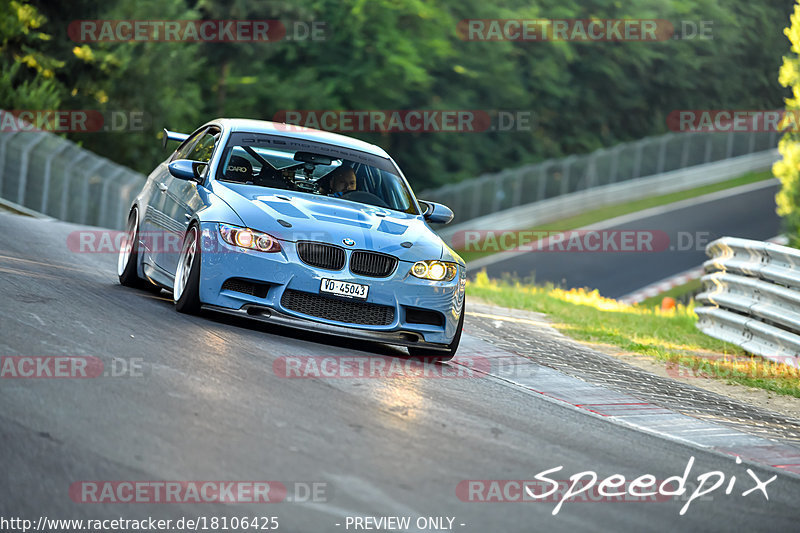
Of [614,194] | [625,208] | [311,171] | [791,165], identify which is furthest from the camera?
[614,194]

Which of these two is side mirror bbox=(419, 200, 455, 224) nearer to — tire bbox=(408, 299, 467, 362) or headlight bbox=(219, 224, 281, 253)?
tire bbox=(408, 299, 467, 362)

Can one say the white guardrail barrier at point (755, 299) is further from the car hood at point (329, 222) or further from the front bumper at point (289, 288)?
the front bumper at point (289, 288)

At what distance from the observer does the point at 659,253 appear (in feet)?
128

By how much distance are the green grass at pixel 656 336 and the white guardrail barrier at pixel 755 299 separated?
18 centimetres

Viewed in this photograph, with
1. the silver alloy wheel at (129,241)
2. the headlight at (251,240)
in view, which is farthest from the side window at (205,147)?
the headlight at (251,240)

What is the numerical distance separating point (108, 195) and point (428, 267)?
18.4 meters

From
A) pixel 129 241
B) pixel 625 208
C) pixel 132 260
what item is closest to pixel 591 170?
pixel 625 208

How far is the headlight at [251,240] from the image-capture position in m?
8.47

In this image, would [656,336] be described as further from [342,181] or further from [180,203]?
[180,203]

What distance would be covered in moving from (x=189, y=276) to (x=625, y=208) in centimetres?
3888

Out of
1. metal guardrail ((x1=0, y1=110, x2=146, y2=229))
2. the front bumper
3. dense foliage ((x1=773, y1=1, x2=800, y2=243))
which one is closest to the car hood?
the front bumper

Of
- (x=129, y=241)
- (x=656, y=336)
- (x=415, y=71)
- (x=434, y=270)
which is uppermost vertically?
(x=415, y=71)

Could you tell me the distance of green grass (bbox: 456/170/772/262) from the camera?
4278 centimetres

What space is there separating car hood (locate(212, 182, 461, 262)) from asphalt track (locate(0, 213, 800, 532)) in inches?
33.1
